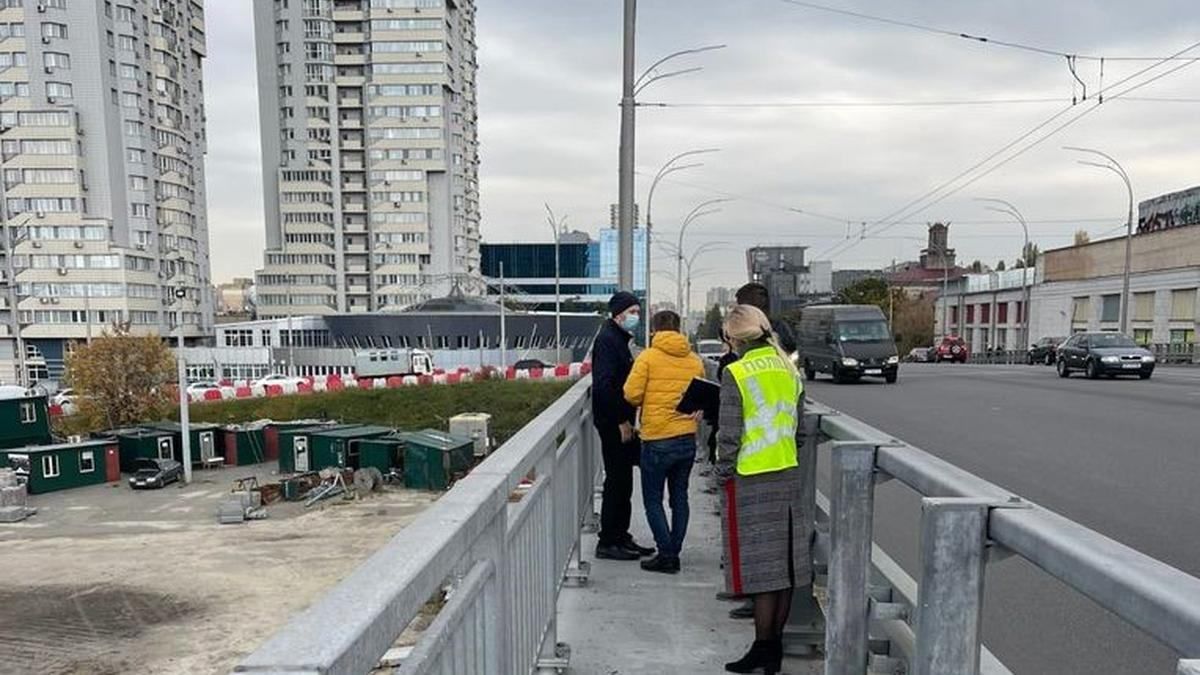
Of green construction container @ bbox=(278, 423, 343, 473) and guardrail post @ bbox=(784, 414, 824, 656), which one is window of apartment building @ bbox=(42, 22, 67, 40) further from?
guardrail post @ bbox=(784, 414, 824, 656)

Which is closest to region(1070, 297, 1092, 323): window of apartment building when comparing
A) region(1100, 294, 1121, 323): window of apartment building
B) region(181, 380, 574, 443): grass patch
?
region(1100, 294, 1121, 323): window of apartment building

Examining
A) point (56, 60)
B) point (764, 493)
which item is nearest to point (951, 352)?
point (764, 493)

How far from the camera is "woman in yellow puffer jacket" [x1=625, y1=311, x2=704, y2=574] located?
4.56m

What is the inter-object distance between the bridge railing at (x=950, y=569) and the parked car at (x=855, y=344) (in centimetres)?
2093

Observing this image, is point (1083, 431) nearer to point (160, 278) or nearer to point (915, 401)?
point (915, 401)

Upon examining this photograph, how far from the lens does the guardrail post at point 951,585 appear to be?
5.30 ft

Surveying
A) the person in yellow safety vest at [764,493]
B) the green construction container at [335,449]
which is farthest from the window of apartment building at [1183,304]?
the person in yellow safety vest at [764,493]

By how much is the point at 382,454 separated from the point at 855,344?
773 inches

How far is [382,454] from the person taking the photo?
3097cm

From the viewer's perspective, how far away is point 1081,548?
130cm

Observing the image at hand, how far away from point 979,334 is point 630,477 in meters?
73.8

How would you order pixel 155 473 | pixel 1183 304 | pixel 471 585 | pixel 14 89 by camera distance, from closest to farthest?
pixel 471 585 → pixel 155 473 → pixel 1183 304 → pixel 14 89

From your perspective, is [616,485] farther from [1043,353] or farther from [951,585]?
[1043,353]

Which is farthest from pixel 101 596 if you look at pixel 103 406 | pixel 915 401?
pixel 103 406
